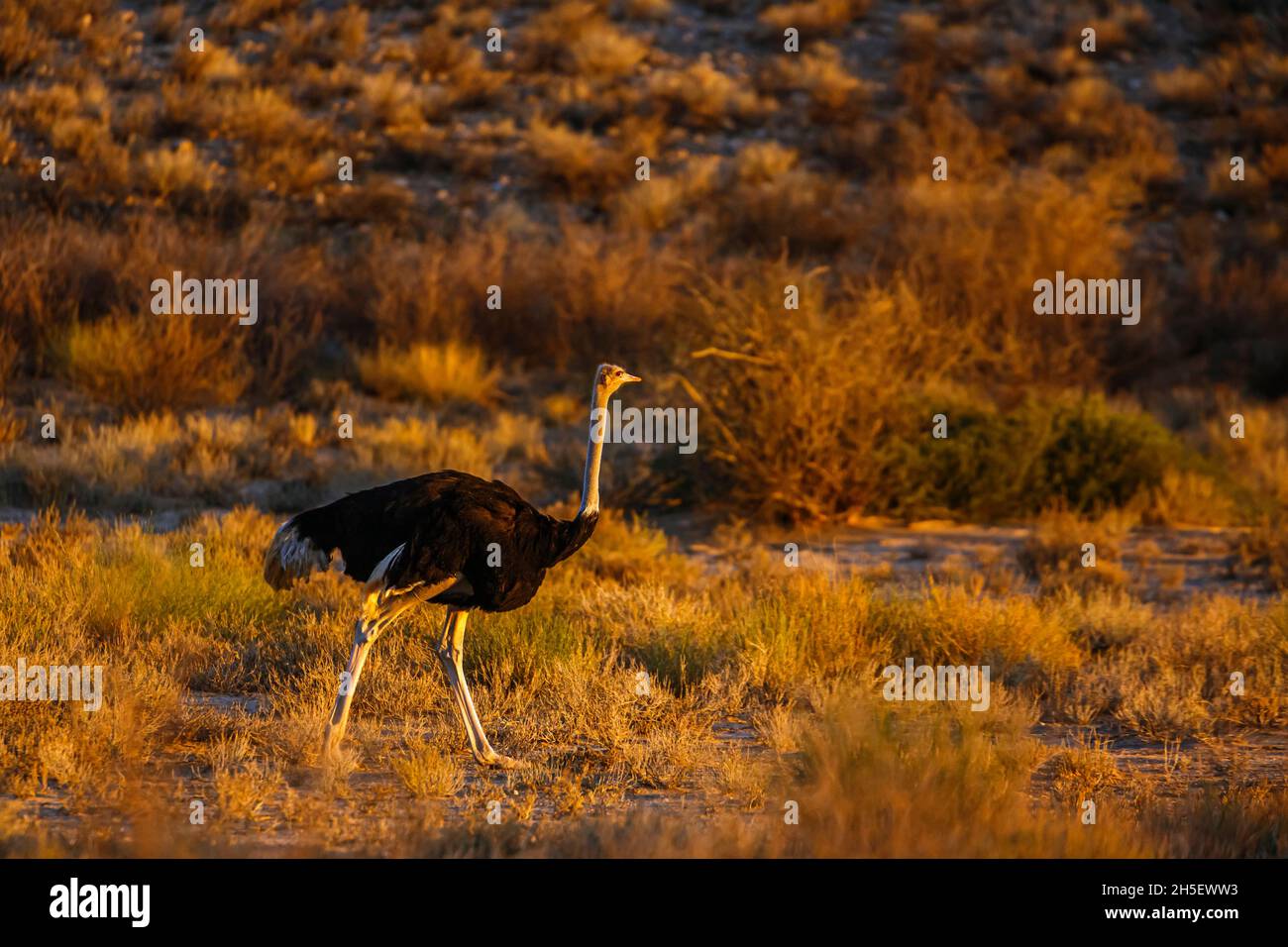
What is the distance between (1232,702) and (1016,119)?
21980mm

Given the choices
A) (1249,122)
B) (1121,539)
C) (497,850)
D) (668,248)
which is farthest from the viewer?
(1249,122)

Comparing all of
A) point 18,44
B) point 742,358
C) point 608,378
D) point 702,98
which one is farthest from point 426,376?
point 18,44

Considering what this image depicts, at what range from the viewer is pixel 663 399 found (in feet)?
44.4

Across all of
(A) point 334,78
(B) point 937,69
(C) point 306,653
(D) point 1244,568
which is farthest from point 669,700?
(B) point 937,69

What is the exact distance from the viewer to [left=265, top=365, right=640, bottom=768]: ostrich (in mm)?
5883

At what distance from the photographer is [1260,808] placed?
18.9 feet

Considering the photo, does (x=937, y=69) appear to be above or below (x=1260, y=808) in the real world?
above

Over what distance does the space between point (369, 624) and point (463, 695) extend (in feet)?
1.65

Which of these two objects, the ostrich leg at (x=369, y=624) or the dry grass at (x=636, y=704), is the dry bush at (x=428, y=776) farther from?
the ostrich leg at (x=369, y=624)

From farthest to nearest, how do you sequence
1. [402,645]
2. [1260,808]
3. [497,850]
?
[402,645] < [1260,808] < [497,850]

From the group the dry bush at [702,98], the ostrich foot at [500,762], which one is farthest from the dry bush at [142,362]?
the dry bush at [702,98]

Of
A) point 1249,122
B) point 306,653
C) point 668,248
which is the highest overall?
point 1249,122

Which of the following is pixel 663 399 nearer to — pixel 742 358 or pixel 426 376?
pixel 742 358

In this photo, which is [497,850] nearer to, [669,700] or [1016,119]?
[669,700]
